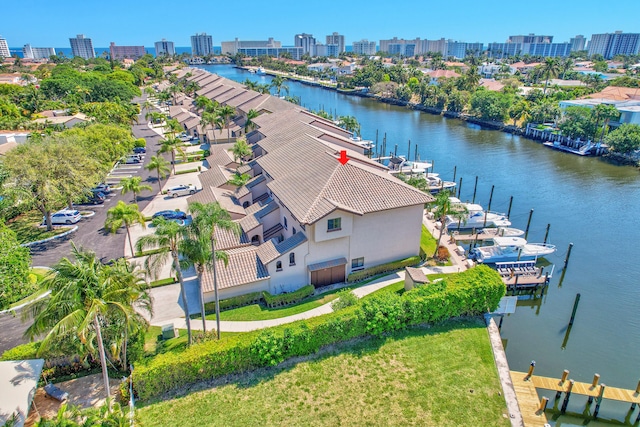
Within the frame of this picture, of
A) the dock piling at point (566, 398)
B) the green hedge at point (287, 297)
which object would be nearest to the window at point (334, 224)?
the green hedge at point (287, 297)

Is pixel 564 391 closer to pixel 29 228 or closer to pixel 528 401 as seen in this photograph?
pixel 528 401

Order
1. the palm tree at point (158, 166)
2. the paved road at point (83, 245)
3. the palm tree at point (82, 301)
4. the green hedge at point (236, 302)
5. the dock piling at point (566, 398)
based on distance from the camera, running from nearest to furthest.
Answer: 1. the palm tree at point (82, 301)
2. the dock piling at point (566, 398)
3. the paved road at point (83, 245)
4. the green hedge at point (236, 302)
5. the palm tree at point (158, 166)

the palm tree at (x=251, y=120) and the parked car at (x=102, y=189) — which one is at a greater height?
the palm tree at (x=251, y=120)

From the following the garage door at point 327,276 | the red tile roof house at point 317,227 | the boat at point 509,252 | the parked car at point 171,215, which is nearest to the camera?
the red tile roof house at point 317,227

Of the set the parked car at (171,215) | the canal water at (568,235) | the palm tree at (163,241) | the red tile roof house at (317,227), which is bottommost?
the canal water at (568,235)

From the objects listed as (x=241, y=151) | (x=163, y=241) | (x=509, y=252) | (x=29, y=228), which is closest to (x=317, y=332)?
(x=163, y=241)

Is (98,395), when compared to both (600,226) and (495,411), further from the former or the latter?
(600,226)

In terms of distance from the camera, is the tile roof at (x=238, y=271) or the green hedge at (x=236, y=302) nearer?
the green hedge at (x=236, y=302)

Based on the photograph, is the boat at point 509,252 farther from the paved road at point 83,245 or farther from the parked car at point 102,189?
the parked car at point 102,189
